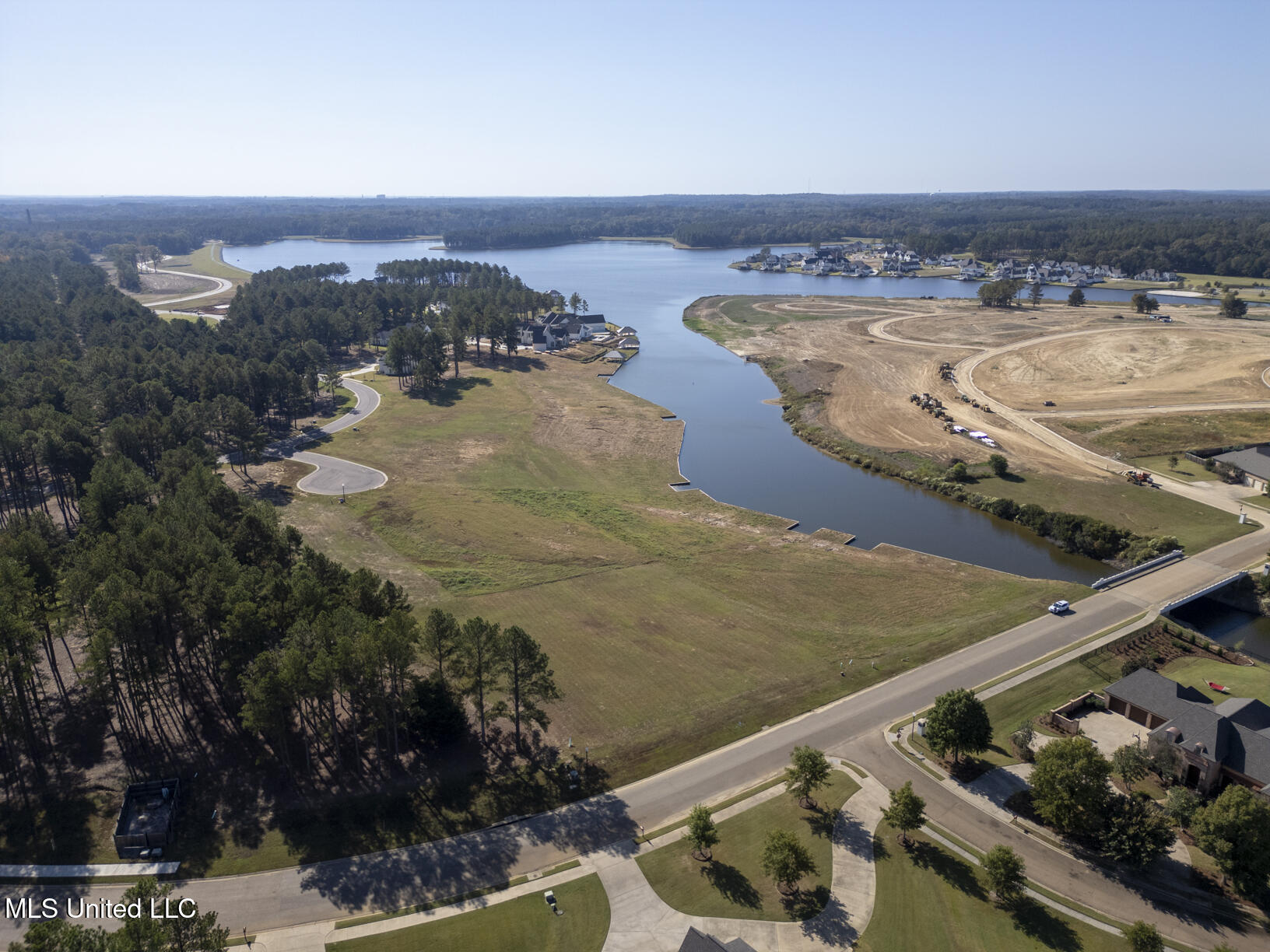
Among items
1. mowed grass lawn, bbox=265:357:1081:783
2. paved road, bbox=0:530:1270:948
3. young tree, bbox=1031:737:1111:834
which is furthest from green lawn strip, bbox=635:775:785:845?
young tree, bbox=1031:737:1111:834

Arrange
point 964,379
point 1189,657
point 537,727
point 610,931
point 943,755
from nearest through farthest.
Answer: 1. point 610,931
2. point 943,755
3. point 537,727
4. point 1189,657
5. point 964,379

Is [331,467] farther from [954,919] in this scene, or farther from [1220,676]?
[1220,676]

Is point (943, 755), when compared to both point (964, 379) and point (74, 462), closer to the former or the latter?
point (74, 462)

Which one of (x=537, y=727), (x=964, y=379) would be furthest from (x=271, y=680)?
(x=964, y=379)

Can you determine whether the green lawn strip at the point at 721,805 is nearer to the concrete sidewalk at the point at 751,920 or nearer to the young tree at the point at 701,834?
the young tree at the point at 701,834

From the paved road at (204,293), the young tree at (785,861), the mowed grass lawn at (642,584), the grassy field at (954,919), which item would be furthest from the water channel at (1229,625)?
the paved road at (204,293)

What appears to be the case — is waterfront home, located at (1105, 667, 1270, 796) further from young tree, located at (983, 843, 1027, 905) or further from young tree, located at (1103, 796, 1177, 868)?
young tree, located at (983, 843, 1027, 905)
